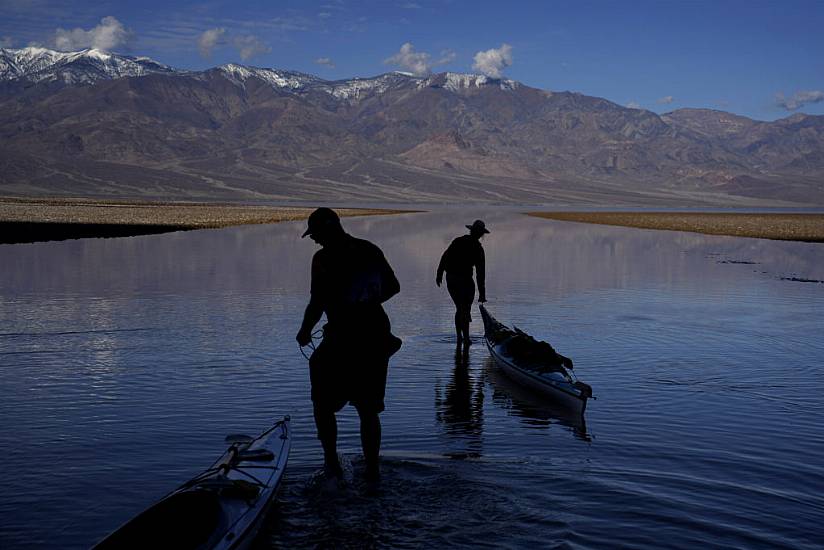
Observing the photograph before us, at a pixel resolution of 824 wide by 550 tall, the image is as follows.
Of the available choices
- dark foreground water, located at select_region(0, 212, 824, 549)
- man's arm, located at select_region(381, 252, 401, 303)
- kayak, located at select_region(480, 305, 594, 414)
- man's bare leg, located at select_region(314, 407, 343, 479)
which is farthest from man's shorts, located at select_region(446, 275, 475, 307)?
man's bare leg, located at select_region(314, 407, 343, 479)

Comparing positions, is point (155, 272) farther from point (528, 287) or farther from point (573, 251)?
point (573, 251)

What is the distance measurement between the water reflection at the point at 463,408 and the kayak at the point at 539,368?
1.58 ft

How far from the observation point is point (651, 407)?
10.5m

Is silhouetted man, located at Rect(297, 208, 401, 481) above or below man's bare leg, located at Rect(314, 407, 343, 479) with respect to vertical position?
above

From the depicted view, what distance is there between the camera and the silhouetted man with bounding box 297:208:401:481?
7.21 metres

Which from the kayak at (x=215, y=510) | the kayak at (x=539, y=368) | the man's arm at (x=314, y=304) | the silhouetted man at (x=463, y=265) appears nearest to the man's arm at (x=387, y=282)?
the man's arm at (x=314, y=304)

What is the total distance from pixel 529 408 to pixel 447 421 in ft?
3.99

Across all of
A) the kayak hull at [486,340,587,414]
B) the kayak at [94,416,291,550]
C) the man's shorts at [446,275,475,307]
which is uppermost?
the man's shorts at [446,275,475,307]

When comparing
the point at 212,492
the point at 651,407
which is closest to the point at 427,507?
the point at 212,492

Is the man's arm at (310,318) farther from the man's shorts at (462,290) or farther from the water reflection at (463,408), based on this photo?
the man's shorts at (462,290)

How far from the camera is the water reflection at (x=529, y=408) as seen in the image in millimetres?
9688

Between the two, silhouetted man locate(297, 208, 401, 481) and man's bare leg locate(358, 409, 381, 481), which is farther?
man's bare leg locate(358, 409, 381, 481)

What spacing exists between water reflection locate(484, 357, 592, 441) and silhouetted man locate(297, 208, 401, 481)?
9.28 ft

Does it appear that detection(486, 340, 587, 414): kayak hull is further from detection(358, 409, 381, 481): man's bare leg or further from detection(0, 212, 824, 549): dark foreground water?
detection(358, 409, 381, 481): man's bare leg
